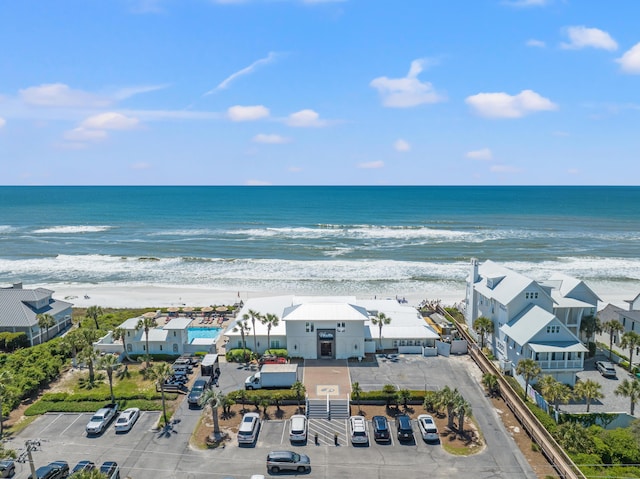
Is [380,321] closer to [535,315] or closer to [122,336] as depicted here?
[535,315]

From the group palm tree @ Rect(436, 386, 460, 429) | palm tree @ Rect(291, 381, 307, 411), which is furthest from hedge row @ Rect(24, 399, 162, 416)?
palm tree @ Rect(436, 386, 460, 429)

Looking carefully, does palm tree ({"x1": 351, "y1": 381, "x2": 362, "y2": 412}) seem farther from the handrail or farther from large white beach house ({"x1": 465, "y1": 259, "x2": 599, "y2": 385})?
large white beach house ({"x1": 465, "y1": 259, "x2": 599, "y2": 385})

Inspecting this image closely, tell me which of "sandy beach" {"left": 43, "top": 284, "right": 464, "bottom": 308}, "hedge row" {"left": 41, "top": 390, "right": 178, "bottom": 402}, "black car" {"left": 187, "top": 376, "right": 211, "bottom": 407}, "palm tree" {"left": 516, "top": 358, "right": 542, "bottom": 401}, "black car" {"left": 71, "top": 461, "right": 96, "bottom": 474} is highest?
"palm tree" {"left": 516, "top": 358, "right": 542, "bottom": 401}

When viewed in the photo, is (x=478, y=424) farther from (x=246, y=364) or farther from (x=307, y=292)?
(x=307, y=292)

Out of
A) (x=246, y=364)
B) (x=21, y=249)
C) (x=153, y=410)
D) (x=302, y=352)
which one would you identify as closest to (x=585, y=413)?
(x=302, y=352)

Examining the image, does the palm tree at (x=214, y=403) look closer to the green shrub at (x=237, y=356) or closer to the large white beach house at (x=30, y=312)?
the green shrub at (x=237, y=356)

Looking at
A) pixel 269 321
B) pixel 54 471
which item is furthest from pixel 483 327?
pixel 54 471
